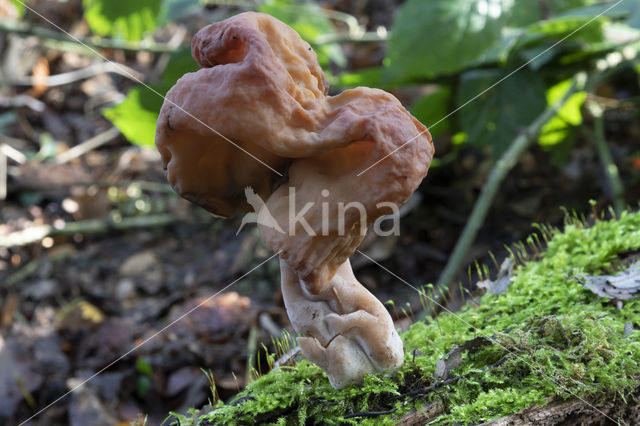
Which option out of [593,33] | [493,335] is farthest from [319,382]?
[593,33]

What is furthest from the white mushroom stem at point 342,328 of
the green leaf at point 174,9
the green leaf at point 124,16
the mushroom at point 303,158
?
the green leaf at point 174,9

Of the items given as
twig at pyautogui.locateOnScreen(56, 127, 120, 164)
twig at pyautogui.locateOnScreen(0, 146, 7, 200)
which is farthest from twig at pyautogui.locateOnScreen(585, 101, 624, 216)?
twig at pyautogui.locateOnScreen(0, 146, 7, 200)

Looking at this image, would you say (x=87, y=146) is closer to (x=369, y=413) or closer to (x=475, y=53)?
(x=475, y=53)

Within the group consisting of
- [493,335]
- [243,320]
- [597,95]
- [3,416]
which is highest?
[597,95]

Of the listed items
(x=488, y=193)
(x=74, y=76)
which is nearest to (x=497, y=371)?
(x=488, y=193)

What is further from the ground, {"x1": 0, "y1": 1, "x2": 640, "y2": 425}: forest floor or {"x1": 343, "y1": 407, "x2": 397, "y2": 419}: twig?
{"x1": 343, "y1": 407, "x2": 397, "y2": 419}: twig

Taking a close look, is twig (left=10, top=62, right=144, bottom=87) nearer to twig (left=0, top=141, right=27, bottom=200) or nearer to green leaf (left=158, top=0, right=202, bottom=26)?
twig (left=0, top=141, right=27, bottom=200)

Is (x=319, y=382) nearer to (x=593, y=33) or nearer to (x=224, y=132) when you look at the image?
(x=224, y=132)
